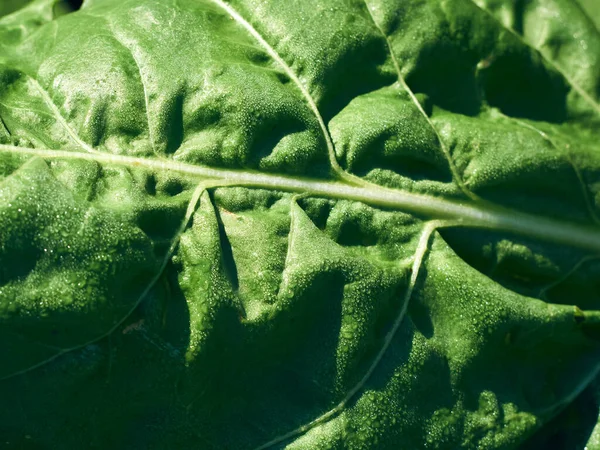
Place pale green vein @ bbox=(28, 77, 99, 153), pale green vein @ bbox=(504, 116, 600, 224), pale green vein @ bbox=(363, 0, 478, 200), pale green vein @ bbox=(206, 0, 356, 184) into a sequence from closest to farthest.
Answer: pale green vein @ bbox=(28, 77, 99, 153) → pale green vein @ bbox=(206, 0, 356, 184) → pale green vein @ bbox=(363, 0, 478, 200) → pale green vein @ bbox=(504, 116, 600, 224)

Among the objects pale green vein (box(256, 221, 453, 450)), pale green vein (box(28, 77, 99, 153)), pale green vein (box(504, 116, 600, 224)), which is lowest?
pale green vein (box(256, 221, 453, 450))

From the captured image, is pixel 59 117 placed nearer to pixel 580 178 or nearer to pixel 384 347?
pixel 384 347

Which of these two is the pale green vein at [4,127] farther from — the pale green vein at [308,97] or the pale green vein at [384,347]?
the pale green vein at [384,347]

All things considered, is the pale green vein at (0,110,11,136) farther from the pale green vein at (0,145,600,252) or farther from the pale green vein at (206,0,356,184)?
the pale green vein at (206,0,356,184)

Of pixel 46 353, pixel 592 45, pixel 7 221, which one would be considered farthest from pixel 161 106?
pixel 592 45

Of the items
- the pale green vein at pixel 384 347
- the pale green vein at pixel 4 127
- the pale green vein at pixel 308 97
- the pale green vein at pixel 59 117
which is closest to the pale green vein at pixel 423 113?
the pale green vein at pixel 384 347

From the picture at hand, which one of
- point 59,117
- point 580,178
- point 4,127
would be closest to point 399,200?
point 580,178

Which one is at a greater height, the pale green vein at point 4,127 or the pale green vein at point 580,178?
the pale green vein at point 4,127

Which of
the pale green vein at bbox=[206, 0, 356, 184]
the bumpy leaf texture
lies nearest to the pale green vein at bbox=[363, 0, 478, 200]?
the bumpy leaf texture
